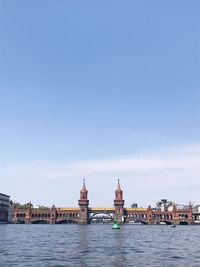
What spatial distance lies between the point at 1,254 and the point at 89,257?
10.4m

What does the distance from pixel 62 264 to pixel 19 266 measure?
4.04 metres

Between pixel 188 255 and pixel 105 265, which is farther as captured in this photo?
pixel 188 255

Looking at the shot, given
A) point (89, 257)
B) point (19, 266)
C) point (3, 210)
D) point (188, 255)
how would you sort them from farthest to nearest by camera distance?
point (3, 210), point (188, 255), point (89, 257), point (19, 266)

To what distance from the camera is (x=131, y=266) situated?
118 feet

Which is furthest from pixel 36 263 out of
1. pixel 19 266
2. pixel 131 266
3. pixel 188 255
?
pixel 188 255

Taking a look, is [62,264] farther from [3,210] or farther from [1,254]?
[3,210]

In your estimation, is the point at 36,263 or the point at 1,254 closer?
the point at 36,263

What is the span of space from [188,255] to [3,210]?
548ft

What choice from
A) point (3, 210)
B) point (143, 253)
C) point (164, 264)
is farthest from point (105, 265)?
point (3, 210)

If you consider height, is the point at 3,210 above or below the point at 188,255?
above

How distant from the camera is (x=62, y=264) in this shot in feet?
122

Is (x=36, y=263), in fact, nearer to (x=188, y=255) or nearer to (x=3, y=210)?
Answer: (x=188, y=255)

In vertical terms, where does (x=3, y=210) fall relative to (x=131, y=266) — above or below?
above

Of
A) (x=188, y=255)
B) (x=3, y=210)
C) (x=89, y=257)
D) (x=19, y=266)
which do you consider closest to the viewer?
(x=19, y=266)
